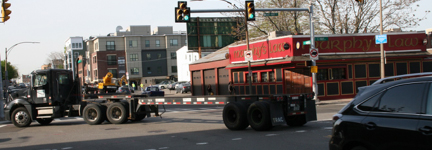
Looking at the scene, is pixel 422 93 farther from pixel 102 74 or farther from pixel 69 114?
pixel 102 74

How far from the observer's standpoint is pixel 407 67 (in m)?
29.3

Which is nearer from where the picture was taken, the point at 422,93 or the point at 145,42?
the point at 422,93

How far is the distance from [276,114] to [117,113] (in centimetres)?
749

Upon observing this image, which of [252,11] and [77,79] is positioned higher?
[252,11]

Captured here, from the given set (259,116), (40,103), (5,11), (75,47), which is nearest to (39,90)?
(40,103)

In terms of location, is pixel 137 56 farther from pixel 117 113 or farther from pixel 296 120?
pixel 296 120

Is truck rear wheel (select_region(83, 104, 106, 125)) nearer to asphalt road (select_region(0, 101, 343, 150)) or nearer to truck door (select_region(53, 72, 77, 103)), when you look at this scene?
asphalt road (select_region(0, 101, 343, 150))

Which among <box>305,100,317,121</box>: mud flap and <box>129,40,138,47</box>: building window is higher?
<box>129,40,138,47</box>: building window

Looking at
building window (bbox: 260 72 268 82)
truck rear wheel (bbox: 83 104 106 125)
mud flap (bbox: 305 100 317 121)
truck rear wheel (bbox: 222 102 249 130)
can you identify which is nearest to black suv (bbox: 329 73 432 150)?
truck rear wheel (bbox: 222 102 249 130)

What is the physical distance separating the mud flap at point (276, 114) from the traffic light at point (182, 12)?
829cm

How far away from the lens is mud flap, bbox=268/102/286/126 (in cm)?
1216

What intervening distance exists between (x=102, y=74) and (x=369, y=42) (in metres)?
67.6

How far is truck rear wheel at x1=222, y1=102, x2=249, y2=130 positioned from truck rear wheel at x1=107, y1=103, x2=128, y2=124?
5147 mm

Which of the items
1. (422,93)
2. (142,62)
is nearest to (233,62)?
(422,93)
